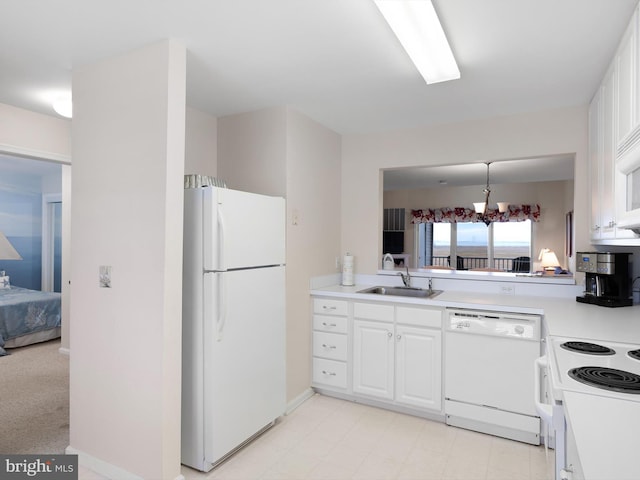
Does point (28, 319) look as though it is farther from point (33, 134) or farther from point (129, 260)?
point (129, 260)

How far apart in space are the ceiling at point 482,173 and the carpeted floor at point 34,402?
4413 mm

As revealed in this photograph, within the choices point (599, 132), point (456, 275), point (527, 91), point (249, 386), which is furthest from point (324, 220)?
point (599, 132)

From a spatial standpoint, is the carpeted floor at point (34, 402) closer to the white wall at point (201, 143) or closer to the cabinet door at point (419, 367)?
the white wall at point (201, 143)

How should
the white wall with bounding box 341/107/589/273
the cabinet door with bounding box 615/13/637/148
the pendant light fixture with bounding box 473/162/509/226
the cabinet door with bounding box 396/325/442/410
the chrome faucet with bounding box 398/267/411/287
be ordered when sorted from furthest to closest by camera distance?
the pendant light fixture with bounding box 473/162/509/226 → the chrome faucet with bounding box 398/267/411/287 → the white wall with bounding box 341/107/589/273 → the cabinet door with bounding box 396/325/442/410 → the cabinet door with bounding box 615/13/637/148

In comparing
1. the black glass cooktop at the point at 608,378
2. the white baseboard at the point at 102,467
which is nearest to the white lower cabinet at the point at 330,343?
the white baseboard at the point at 102,467

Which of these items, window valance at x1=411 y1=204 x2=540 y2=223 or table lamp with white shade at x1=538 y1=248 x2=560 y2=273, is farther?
window valance at x1=411 y1=204 x2=540 y2=223

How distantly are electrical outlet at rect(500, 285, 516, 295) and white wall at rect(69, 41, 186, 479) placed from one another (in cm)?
249

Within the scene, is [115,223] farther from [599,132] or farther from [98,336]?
[599,132]

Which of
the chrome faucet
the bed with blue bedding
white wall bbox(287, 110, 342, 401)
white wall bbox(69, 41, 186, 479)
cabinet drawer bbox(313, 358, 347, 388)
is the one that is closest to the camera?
white wall bbox(69, 41, 186, 479)

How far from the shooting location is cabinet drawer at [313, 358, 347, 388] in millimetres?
3242

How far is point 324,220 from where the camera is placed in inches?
141

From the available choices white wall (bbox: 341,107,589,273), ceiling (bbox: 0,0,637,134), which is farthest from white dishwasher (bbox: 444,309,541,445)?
ceiling (bbox: 0,0,637,134)

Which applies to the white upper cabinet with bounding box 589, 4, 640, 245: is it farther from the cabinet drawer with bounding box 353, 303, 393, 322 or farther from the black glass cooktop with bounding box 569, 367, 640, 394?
the cabinet drawer with bounding box 353, 303, 393, 322

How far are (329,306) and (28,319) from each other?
3.94m
